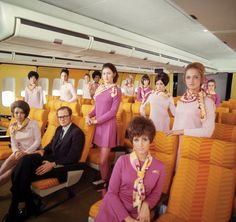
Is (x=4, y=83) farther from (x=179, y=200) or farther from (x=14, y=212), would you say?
(x=179, y=200)

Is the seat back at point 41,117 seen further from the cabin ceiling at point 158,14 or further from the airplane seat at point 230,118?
the airplane seat at point 230,118

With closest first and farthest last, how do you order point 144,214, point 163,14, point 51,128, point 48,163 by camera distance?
point 144,214, point 48,163, point 51,128, point 163,14

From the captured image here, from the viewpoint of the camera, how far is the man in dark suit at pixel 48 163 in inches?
108

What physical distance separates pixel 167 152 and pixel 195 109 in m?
0.52

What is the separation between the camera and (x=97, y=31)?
15.7 ft

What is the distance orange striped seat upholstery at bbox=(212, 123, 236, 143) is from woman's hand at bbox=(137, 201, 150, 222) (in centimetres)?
152

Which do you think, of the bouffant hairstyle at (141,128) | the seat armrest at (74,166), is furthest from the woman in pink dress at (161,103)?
the bouffant hairstyle at (141,128)

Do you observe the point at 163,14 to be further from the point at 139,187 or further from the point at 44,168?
the point at 139,187

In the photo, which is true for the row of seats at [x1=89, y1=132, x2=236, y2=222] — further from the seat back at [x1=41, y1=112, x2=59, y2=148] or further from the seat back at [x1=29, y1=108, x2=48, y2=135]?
the seat back at [x1=29, y1=108, x2=48, y2=135]

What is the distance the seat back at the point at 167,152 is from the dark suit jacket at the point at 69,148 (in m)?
1.11

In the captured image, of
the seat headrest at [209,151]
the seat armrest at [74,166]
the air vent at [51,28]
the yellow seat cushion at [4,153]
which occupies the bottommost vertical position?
the yellow seat cushion at [4,153]

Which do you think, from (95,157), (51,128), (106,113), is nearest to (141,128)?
(106,113)

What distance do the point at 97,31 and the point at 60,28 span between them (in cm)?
104

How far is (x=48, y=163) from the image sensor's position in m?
2.95
